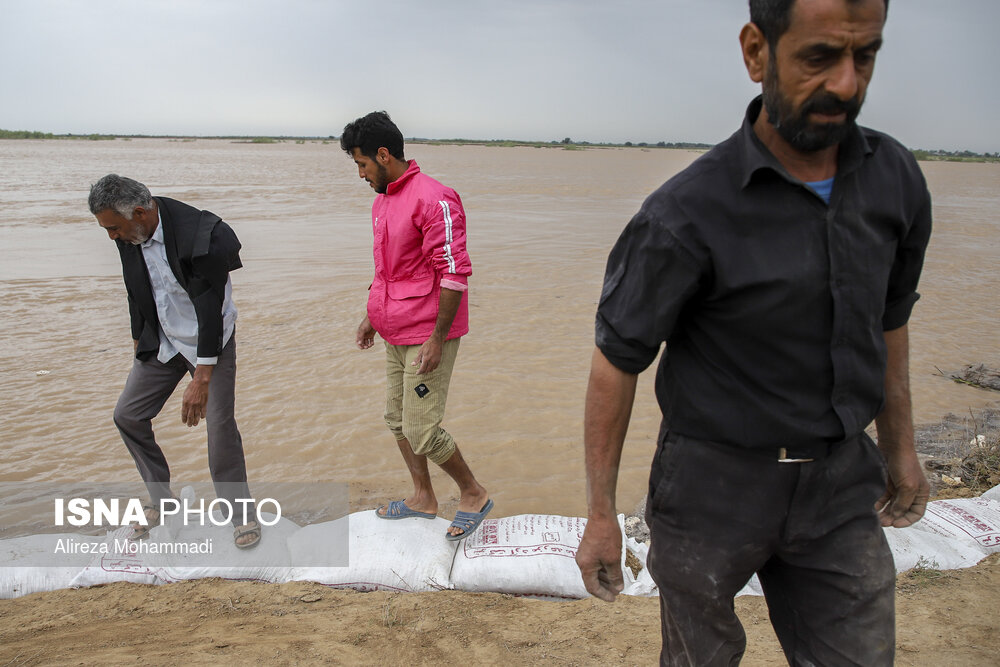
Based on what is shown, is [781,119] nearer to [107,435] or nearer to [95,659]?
[95,659]

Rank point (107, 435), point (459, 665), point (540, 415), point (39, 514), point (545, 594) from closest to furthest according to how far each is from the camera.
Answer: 1. point (459, 665)
2. point (545, 594)
3. point (39, 514)
4. point (107, 435)
5. point (540, 415)

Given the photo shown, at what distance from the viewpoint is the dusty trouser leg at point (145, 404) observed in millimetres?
3059

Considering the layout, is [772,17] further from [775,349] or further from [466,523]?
[466,523]

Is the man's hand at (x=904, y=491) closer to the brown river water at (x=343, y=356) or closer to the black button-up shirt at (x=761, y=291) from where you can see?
the black button-up shirt at (x=761, y=291)

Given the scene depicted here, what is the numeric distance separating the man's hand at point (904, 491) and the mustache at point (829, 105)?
854 millimetres

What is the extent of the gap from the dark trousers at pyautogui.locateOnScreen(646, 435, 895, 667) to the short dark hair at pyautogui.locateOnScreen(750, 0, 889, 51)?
80cm

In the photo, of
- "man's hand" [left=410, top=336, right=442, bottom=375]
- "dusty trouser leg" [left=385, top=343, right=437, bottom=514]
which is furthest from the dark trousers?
"dusty trouser leg" [left=385, top=343, right=437, bottom=514]

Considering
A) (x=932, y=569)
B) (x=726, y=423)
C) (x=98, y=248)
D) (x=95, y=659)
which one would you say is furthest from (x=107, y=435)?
(x=98, y=248)

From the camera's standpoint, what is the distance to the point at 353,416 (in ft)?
16.1

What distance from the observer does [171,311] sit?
2992 mm

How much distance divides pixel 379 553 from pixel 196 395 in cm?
105

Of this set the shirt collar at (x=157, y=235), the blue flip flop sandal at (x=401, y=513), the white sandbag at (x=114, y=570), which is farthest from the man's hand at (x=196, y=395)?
the blue flip flop sandal at (x=401, y=513)

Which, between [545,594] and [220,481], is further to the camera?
[220,481]

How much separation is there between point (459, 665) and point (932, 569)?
204 centimetres
